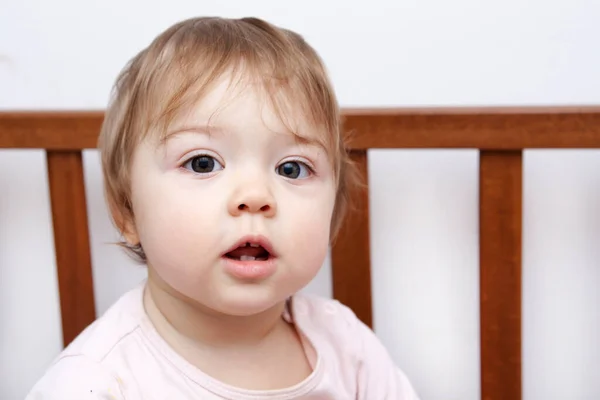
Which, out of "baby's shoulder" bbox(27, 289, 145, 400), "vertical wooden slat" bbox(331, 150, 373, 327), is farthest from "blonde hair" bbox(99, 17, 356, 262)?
"vertical wooden slat" bbox(331, 150, 373, 327)

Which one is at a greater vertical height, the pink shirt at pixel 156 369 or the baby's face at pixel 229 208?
the baby's face at pixel 229 208

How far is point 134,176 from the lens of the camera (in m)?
0.89

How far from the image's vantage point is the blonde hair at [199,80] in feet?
2.79

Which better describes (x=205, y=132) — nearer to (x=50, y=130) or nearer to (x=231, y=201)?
(x=231, y=201)

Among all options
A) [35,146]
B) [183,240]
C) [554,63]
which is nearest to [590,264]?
[554,63]

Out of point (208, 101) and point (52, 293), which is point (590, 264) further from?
point (52, 293)

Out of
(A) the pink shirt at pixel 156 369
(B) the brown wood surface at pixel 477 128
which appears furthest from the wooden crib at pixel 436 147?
(A) the pink shirt at pixel 156 369

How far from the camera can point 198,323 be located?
3.05ft

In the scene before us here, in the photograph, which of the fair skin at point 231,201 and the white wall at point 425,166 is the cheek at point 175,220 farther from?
the white wall at point 425,166

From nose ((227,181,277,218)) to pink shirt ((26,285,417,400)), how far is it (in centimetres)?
21

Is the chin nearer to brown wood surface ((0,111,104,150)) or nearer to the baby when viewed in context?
the baby

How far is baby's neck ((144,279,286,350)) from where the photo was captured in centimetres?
93

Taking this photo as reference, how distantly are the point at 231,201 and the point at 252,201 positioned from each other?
0.02 m

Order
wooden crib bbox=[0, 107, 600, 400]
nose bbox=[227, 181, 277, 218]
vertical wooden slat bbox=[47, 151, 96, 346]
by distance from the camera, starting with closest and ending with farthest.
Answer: nose bbox=[227, 181, 277, 218]
wooden crib bbox=[0, 107, 600, 400]
vertical wooden slat bbox=[47, 151, 96, 346]
